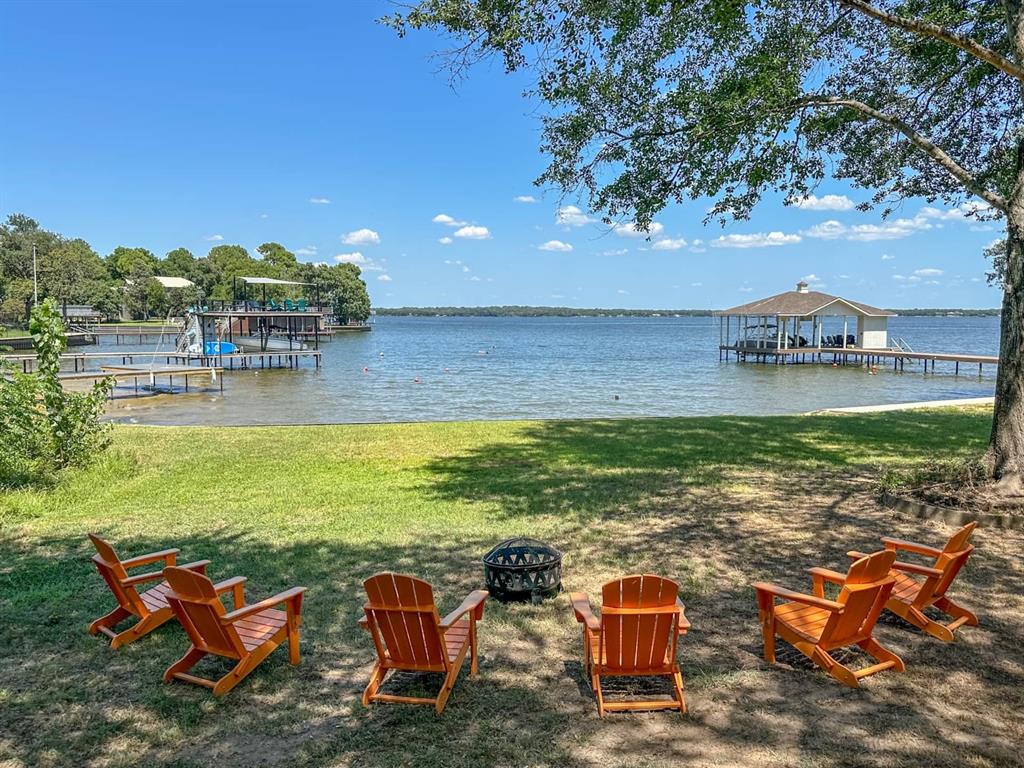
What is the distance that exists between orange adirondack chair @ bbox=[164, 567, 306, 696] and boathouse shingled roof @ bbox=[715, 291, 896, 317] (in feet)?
147

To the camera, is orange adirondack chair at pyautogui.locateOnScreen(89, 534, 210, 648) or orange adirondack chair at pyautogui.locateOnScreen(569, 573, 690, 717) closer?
orange adirondack chair at pyautogui.locateOnScreen(569, 573, 690, 717)

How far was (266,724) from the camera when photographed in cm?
359

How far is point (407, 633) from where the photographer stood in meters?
3.78

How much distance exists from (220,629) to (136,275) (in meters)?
108

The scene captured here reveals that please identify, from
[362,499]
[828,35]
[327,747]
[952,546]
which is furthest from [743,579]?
[828,35]

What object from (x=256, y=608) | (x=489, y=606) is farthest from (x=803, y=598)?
(x=256, y=608)

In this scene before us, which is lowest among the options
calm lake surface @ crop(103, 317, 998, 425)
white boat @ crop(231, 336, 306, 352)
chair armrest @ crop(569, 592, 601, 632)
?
calm lake surface @ crop(103, 317, 998, 425)

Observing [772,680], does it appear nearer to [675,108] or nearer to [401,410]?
[675,108]

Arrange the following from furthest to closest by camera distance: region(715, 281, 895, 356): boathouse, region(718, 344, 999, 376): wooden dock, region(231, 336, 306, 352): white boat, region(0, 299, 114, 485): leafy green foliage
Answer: region(231, 336, 306, 352): white boat
region(715, 281, 895, 356): boathouse
region(718, 344, 999, 376): wooden dock
region(0, 299, 114, 485): leafy green foliage

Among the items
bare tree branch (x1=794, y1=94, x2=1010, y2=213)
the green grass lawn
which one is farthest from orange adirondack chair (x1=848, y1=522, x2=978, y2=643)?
bare tree branch (x1=794, y1=94, x2=1010, y2=213)

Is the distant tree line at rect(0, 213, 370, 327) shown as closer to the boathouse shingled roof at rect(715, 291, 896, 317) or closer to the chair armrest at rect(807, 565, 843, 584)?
the boathouse shingled roof at rect(715, 291, 896, 317)

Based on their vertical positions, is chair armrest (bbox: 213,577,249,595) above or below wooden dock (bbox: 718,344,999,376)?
below

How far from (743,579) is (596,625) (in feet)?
7.24

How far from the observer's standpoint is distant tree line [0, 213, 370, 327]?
75250 mm
